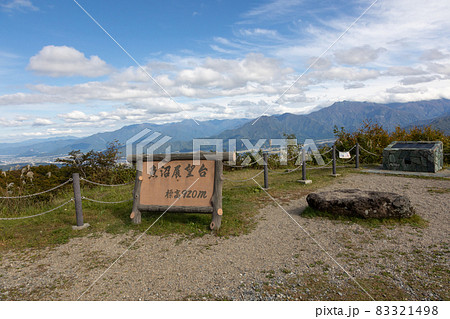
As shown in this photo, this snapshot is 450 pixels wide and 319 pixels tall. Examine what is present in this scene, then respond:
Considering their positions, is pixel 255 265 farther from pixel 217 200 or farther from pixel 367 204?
pixel 367 204

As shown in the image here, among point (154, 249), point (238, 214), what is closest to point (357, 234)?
point (238, 214)

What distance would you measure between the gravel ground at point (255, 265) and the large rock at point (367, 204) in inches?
14.6

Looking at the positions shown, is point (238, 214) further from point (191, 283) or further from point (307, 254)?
point (191, 283)

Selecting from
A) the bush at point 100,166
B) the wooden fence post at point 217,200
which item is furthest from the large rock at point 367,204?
the bush at point 100,166

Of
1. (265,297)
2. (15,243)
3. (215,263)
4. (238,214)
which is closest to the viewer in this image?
(265,297)

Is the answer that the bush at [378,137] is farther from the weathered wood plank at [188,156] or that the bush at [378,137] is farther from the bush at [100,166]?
the bush at [100,166]

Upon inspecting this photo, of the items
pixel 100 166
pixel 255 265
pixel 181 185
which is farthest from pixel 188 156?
pixel 100 166

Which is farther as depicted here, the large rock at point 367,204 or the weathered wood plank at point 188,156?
the weathered wood plank at point 188,156

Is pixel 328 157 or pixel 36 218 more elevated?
pixel 328 157

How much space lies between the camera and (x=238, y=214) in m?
7.39

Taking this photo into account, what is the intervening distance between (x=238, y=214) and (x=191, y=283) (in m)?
3.51

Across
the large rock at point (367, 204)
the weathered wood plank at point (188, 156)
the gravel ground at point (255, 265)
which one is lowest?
the gravel ground at point (255, 265)

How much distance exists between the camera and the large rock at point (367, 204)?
6.18 m

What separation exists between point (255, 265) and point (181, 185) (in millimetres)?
3020
